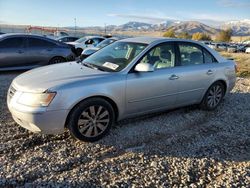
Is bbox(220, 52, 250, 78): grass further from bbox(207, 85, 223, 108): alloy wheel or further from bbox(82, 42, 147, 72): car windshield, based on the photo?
bbox(82, 42, 147, 72): car windshield

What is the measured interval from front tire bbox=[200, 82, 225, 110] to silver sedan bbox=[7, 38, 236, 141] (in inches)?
0.8

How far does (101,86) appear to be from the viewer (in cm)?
434

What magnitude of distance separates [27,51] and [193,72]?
620 cm

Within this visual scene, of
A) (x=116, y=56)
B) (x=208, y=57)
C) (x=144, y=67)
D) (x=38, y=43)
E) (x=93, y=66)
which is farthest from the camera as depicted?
(x=38, y=43)

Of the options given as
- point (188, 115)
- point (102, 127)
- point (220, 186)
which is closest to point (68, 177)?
point (102, 127)

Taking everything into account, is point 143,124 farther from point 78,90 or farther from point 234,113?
point 234,113

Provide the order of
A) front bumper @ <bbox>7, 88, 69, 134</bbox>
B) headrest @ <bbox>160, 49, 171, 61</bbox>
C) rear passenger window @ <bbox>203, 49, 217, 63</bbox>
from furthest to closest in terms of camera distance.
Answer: rear passenger window @ <bbox>203, 49, 217, 63</bbox>
headrest @ <bbox>160, 49, 171, 61</bbox>
front bumper @ <bbox>7, 88, 69, 134</bbox>

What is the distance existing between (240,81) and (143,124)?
543 cm

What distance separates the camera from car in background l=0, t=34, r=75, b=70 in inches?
369

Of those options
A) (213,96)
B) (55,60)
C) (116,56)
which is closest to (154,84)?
(116,56)

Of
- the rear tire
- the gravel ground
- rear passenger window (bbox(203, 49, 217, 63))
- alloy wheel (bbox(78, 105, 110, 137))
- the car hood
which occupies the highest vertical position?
rear passenger window (bbox(203, 49, 217, 63))

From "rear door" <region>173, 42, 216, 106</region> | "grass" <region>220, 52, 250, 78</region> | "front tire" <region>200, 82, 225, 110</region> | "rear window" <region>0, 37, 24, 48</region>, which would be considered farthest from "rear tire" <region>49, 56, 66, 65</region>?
"grass" <region>220, 52, 250, 78</region>

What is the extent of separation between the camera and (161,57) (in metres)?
5.21

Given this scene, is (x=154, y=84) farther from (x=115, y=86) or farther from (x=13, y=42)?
(x=13, y=42)
